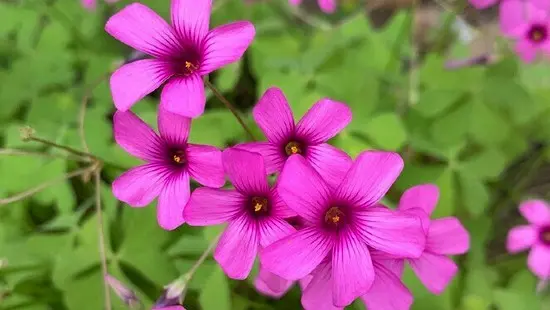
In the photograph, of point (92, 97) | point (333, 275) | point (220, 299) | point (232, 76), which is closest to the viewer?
point (333, 275)

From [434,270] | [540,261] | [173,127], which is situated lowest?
[540,261]

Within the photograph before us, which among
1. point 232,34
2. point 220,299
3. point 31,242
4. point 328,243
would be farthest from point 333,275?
point 31,242

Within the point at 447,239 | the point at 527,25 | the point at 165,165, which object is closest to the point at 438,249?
the point at 447,239

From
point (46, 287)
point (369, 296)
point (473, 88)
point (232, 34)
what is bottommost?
point (46, 287)

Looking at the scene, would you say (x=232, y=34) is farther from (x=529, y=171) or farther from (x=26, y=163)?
(x=529, y=171)

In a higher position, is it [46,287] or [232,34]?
[232,34]

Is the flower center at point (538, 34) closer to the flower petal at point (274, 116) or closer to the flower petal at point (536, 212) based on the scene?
the flower petal at point (536, 212)

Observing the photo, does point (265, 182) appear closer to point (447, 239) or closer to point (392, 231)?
point (392, 231)
